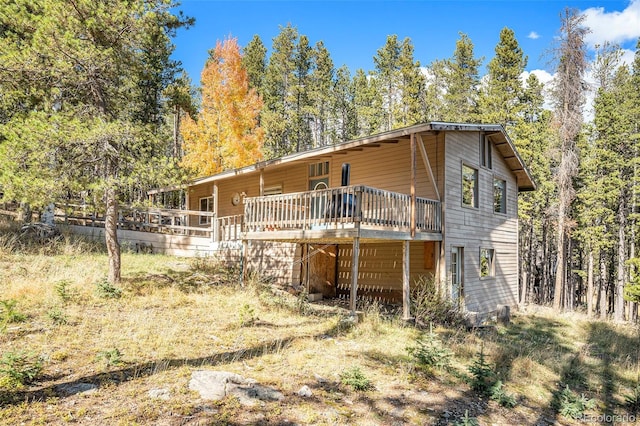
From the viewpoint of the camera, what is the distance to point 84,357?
20.1ft

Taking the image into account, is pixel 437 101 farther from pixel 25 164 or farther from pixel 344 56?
pixel 25 164

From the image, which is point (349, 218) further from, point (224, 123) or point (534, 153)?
point (534, 153)

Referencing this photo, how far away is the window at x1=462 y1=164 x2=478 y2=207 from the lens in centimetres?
1488

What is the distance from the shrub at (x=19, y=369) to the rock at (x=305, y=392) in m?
3.49

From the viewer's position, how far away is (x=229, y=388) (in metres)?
5.47

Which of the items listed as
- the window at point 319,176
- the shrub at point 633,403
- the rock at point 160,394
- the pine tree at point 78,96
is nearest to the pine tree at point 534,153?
the window at point 319,176

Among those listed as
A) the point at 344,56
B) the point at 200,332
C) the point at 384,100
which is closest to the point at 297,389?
the point at 200,332

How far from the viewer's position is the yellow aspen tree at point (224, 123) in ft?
76.9

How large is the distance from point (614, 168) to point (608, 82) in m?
Answer: 6.10

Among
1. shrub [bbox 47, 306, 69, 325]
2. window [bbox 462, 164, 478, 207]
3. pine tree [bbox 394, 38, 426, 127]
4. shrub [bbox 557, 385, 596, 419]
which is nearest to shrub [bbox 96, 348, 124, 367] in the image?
shrub [bbox 47, 306, 69, 325]

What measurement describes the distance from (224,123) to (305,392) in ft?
67.0

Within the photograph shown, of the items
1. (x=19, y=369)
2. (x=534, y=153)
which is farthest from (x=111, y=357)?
(x=534, y=153)

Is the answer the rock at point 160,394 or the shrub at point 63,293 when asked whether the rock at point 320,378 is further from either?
the shrub at point 63,293

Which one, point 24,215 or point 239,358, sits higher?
point 24,215
